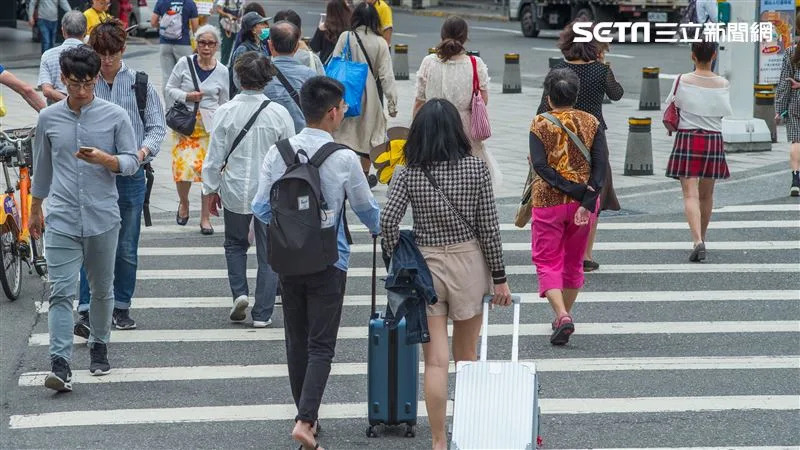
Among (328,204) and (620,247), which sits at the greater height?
(328,204)

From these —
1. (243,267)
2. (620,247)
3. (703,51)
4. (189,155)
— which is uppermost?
(703,51)

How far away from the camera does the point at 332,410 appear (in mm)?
7180

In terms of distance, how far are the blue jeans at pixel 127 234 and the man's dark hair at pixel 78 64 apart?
114 centimetres

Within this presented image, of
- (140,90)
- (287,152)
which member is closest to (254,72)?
(140,90)

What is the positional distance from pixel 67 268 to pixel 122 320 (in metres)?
1.62

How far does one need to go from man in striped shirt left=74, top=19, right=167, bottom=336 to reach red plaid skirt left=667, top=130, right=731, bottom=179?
4366 millimetres

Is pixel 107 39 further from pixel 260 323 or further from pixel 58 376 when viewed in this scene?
pixel 260 323

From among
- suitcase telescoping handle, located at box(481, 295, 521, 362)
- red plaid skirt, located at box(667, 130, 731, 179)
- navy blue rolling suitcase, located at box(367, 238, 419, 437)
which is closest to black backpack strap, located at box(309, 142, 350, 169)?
navy blue rolling suitcase, located at box(367, 238, 419, 437)

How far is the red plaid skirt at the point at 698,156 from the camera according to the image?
10555 mm

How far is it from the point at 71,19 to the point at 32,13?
15371 millimetres

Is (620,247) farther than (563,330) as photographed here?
Yes

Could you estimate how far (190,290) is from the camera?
9922 mm

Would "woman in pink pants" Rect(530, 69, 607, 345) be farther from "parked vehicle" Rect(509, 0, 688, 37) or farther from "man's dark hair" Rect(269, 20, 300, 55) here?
"parked vehicle" Rect(509, 0, 688, 37)

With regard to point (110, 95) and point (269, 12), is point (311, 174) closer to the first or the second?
point (110, 95)
